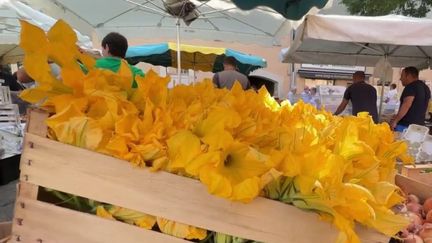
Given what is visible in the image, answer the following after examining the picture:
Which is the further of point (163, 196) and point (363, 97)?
point (363, 97)

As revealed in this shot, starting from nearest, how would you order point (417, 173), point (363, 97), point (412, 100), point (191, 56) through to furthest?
point (417, 173), point (412, 100), point (363, 97), point (191, 56)

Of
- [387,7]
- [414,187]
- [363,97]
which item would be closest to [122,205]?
[414,187]

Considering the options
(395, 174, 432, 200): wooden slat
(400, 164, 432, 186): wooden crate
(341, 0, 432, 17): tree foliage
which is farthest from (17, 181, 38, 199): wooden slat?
(341, 0, 432, 17): tree foliage

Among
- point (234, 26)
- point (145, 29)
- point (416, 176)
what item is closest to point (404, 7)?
point (234, 26)

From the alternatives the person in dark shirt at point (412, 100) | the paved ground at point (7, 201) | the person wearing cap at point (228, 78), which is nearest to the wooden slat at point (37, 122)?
the paved ground at point (7, 201)

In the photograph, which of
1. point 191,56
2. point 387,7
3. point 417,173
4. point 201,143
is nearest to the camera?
point 201,143

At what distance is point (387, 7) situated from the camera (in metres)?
9.86

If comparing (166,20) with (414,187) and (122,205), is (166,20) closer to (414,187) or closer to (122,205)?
(414,187)

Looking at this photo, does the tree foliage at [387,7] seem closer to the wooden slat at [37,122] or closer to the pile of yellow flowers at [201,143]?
the pile of yellow flowers at [201,143]

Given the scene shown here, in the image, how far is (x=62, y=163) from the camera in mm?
1028

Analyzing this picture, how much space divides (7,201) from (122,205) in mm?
3450

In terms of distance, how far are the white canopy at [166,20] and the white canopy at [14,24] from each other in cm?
19

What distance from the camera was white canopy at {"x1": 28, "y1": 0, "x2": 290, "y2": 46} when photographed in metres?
4.51

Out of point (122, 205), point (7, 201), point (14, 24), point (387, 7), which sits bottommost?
point (7, 201)
